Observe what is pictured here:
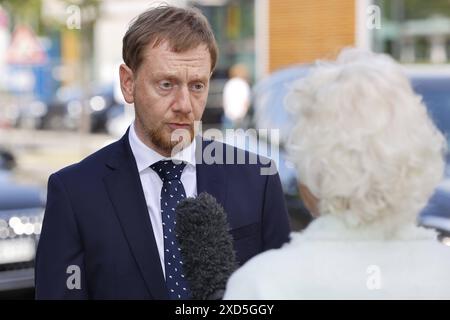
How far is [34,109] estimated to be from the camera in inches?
955

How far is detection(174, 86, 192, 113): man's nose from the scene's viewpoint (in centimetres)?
236

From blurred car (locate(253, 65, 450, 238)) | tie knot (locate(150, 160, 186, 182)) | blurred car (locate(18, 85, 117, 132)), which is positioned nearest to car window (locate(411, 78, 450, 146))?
blurred car (locate(253, 65, 450, 238))

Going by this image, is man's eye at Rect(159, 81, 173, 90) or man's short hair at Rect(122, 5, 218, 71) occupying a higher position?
man's short hair at Rect(122, 5, 218, 71)

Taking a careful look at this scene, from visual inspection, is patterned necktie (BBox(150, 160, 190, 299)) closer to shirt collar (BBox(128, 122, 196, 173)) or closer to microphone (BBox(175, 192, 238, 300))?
shirt collar (BBox(128, 122, 196, 173))

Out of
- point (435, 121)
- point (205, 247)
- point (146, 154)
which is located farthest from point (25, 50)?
point (205, 247)

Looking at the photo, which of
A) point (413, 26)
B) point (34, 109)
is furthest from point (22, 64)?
point (34, 109)

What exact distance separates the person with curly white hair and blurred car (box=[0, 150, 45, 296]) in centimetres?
403

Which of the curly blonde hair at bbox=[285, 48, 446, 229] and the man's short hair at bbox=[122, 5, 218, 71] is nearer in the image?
the curly blonde hair at bbox=[285, 48, 446, 229]

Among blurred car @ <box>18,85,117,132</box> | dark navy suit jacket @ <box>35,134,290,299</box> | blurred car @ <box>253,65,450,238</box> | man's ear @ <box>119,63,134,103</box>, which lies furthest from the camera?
blurred car @ <box>18,85,117,132</box>

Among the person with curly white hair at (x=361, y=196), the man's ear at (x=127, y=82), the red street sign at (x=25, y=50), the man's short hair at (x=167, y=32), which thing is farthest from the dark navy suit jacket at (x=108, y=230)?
the red street sign at (x=25, y=50)

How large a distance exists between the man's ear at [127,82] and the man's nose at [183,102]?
0.61ft

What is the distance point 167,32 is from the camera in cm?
239

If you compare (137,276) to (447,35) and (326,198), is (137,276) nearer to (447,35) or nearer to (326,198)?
(326,198)

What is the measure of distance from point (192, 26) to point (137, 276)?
67 centimetres
